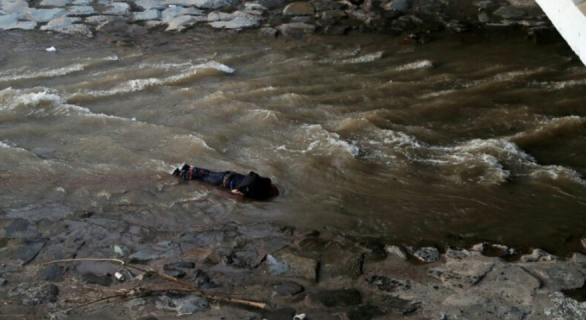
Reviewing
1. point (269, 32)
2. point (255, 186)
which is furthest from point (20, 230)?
point (269, 32)

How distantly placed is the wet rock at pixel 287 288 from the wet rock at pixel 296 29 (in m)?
6.05

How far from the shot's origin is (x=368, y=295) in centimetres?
484

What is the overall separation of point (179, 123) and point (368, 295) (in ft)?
12.0

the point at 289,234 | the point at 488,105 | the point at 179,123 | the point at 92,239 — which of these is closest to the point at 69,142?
the point at 179,123

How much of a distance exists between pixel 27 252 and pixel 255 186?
1809 millimetres

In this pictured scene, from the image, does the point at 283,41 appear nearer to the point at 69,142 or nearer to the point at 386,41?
the point at 386,41

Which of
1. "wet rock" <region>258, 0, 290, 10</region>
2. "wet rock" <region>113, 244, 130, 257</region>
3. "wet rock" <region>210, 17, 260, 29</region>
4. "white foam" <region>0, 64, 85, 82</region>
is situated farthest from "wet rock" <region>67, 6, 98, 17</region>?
"wet rock" <region>113, 244, 130, 257</region>

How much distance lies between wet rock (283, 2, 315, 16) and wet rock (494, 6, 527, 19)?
8.96 feet

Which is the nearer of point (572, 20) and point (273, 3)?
point (572, 20)

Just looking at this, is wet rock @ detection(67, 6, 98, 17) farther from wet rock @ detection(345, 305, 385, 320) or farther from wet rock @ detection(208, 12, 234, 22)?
wet rock @ detection(345, 305, 385, 320)

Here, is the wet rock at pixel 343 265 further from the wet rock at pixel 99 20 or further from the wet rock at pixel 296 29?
the wet rock at pixel 99 20

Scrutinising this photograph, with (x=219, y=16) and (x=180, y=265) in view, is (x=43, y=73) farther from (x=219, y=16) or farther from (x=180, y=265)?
(x=180, y=265)

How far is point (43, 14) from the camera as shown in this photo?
11.3m

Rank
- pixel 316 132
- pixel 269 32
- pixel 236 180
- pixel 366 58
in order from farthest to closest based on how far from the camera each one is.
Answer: pixel 269 32, pixel 366 58, pixel 316 132, pixel 236 180
